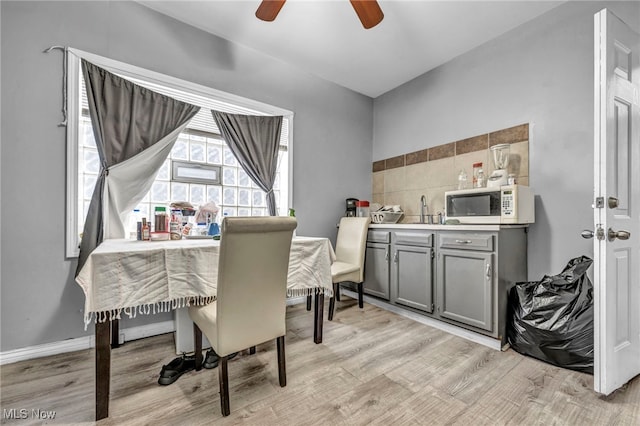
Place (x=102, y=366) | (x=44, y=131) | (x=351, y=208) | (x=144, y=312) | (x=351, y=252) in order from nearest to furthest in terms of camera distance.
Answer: (x=102, y=366)
(x=144, y=312)
(x=44, y=131)
(x=351, y=252)
(x=351, y=208)

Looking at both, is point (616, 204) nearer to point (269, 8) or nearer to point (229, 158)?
point (269, 8)

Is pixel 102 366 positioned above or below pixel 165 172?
below

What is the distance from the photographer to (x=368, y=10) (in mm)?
1799

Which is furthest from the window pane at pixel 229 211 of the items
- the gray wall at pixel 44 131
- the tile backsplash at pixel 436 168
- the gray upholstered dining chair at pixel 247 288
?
the tile backsplash at pixel 436 168

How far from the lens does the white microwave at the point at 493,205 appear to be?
6.93 ft

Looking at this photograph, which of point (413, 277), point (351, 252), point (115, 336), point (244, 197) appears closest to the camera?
point (115, 336)

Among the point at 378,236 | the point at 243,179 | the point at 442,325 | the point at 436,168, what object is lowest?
the point at 442,325

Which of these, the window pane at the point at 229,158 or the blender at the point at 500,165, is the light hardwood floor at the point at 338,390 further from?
the window pane at the point at 229,158

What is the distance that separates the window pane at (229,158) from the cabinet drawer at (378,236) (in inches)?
67.2

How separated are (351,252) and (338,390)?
1.64m

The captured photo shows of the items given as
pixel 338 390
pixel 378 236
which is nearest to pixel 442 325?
pixel 378 236

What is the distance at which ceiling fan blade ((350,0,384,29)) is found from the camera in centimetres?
174

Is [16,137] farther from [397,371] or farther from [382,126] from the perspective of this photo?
[382,126]

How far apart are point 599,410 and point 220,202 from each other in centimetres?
305
